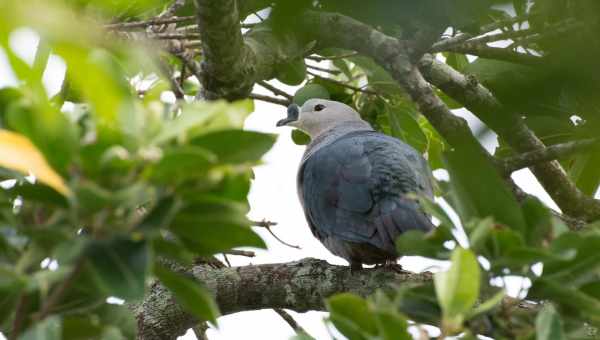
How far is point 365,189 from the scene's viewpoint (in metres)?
3.77

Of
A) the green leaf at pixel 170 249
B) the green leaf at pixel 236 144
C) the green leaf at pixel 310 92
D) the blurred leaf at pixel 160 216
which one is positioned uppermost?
the green leaf at pixel 310 92

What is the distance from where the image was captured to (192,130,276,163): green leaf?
1.28 m

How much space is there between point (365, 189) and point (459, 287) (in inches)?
97.1

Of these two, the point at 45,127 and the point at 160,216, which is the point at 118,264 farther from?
the point at 45,127

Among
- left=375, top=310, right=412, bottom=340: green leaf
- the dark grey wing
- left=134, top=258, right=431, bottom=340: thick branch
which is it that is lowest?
left=375, top=310, right=412, bottom=340: green leaf

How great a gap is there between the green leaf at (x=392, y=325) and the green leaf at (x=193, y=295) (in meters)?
0.29

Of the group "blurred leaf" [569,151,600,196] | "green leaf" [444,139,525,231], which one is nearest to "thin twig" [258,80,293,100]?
"blurred leaf" [569,151,600,196]

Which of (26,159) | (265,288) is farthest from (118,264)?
(265,288)

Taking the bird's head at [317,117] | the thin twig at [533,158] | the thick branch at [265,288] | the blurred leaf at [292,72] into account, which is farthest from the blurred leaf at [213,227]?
the bird's head at [317,117]

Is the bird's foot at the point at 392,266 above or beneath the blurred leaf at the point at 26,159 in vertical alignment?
above

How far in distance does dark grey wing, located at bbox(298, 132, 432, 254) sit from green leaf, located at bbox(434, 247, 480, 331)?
212 cm

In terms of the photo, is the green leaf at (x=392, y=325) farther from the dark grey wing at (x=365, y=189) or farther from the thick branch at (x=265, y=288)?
the dark grey wing at (x=365, y=189)

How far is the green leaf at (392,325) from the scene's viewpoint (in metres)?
1.29

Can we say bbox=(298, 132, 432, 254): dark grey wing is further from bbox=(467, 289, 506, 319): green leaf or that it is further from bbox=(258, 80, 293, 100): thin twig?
bbox=(467, 289, 506, 319): green leaf
